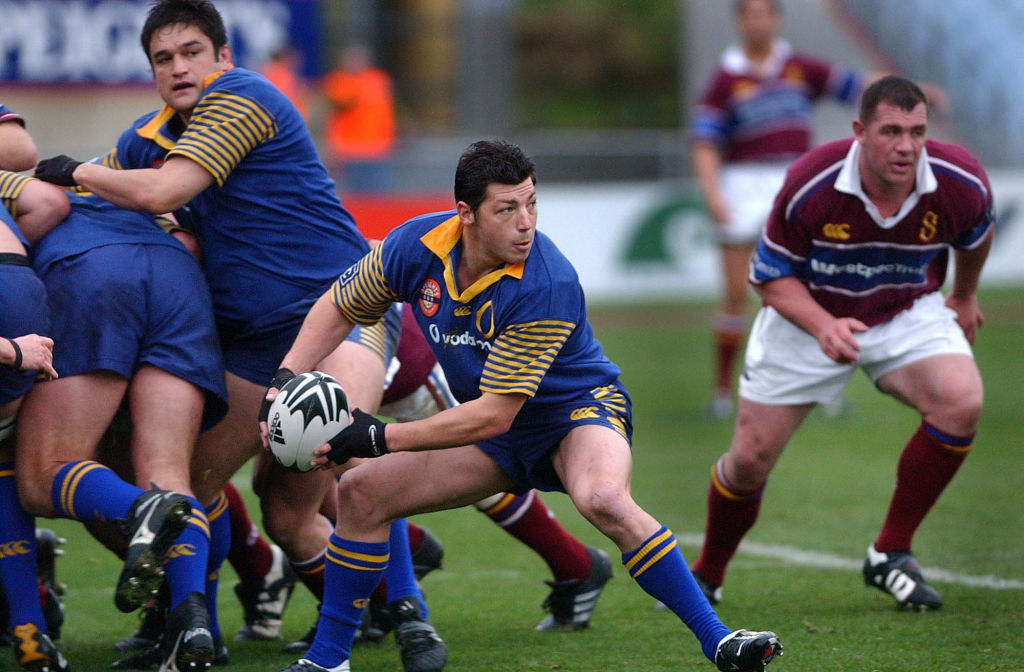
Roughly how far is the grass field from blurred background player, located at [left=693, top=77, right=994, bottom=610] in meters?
0.32

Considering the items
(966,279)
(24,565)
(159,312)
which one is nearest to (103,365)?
(159,312)

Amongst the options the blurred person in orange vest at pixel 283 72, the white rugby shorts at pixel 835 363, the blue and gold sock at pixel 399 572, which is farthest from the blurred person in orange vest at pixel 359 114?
the blue and gold sock at pixel 399 572

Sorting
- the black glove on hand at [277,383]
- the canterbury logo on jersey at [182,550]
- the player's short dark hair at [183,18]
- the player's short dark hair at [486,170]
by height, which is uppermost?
the player's short dark hair at [183,18]

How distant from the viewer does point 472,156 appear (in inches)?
162

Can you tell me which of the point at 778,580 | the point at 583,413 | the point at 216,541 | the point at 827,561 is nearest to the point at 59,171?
the point at 216,541

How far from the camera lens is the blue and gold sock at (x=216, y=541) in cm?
478

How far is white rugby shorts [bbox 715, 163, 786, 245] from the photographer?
31.8 feet

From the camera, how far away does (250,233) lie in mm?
4730

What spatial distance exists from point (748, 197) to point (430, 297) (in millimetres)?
5901

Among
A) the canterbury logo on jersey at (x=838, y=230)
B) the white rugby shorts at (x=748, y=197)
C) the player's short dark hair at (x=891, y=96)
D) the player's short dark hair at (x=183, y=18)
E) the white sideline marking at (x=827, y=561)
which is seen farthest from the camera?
the white rugby shorts at (x=748, y=197)

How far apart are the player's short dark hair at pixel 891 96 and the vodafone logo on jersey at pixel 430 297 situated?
1.80 m

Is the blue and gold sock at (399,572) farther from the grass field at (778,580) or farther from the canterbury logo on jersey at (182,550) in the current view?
the canterbury logo on jersey at (182,550)

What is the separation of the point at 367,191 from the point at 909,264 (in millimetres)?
11253

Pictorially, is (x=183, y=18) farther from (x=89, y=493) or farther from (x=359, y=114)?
(x=359, y=114)
